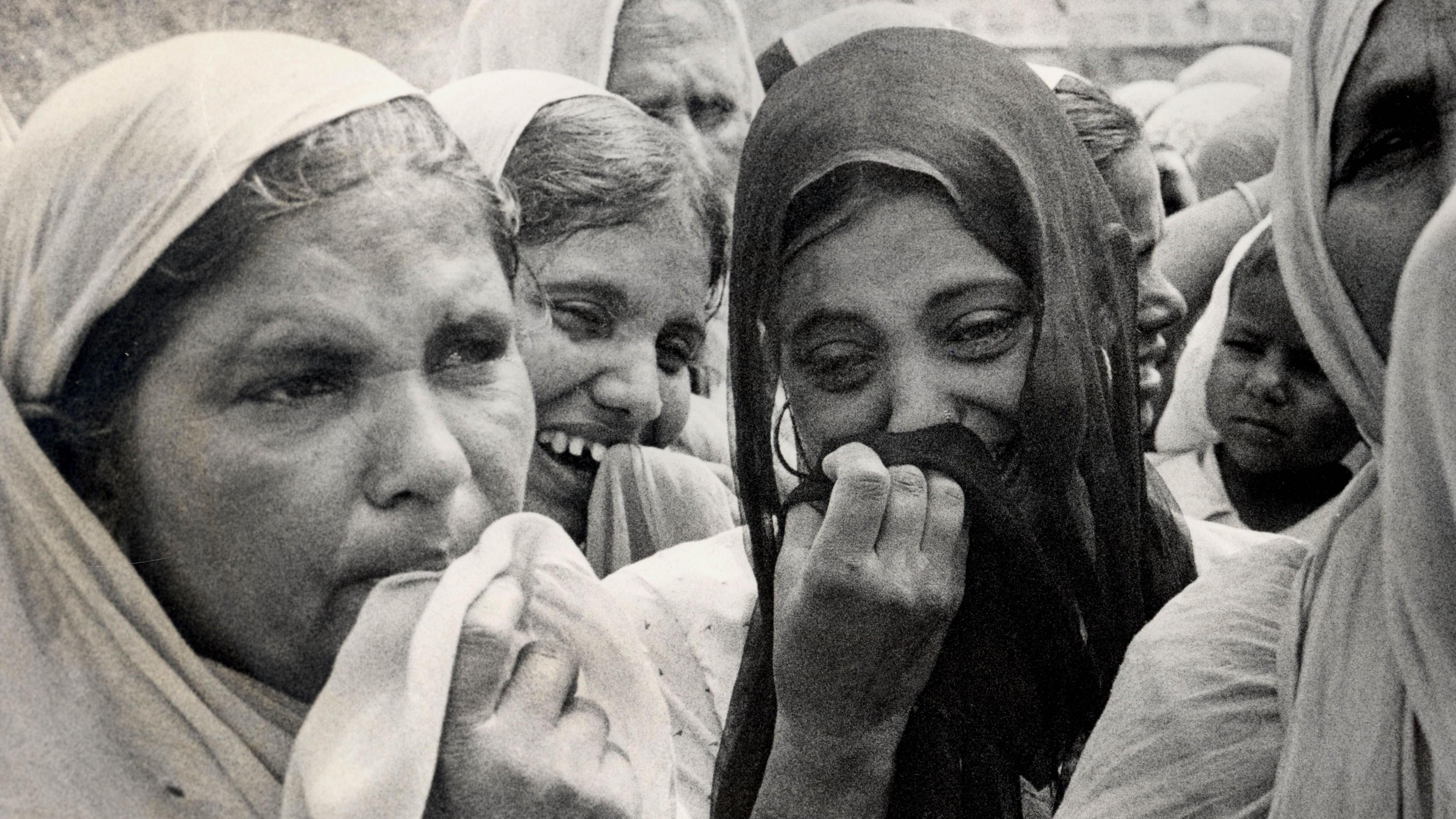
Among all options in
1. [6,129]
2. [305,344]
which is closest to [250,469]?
[305,344]

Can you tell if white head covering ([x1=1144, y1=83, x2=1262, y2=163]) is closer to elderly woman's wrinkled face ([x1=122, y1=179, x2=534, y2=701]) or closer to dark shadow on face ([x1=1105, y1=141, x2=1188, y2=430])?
dark shadow on face ([x1=1105, y1=141, x2=1188, y2=430])

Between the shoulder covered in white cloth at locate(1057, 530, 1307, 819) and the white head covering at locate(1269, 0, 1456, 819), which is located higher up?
the white head covering at locate(1269, 0, 1456, 819)

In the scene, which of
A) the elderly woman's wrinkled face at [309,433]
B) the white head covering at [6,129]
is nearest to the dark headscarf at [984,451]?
the elderly woman's wrinkled face at [309,433]

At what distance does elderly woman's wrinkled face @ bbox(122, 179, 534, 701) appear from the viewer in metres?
1.44

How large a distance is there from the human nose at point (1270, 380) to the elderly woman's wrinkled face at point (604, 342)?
683 millimetres

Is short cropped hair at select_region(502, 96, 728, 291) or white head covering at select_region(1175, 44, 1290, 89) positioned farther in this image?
white head covering at select_region(1175, 44, 1290, 89)

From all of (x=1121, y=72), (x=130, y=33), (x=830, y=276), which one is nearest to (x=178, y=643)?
(x=130, y=33)

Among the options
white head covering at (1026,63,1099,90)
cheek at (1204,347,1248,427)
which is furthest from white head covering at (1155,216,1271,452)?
white head covering at (1026,63,1099,90)

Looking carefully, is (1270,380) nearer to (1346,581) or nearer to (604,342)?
(1346,581)

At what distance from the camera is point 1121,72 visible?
6.88 ft

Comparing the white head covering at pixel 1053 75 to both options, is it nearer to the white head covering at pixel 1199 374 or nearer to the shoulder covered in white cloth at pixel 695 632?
the white head covering at pixel 1199 374

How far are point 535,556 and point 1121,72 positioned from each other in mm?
1036

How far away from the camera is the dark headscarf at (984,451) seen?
1778 mm

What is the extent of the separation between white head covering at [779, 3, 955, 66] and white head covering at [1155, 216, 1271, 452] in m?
0.49
